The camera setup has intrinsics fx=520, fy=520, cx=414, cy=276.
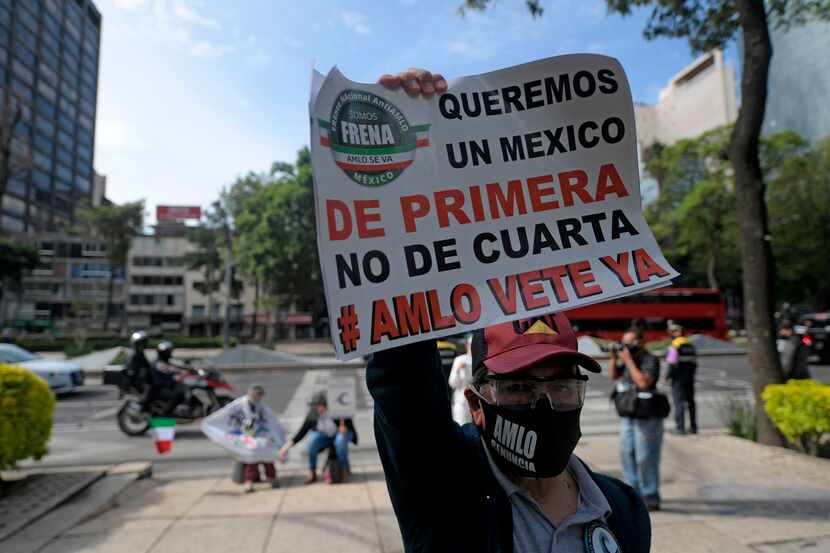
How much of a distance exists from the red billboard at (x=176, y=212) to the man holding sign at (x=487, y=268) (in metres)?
72.7

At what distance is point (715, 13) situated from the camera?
8773 millimetres

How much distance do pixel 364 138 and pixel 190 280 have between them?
223 ft

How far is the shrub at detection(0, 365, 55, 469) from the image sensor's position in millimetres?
5316

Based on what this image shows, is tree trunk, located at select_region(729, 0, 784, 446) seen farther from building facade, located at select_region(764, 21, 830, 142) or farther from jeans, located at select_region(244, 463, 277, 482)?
jeans, located at select_region(244, 463, 277, 482)

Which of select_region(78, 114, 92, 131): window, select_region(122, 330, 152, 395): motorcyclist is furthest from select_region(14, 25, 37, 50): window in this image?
select_region(122, 330, 152, 395): motorcyclist

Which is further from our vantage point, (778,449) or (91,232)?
(91,232)

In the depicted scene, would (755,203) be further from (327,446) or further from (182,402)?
(182,402)

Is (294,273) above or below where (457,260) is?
above

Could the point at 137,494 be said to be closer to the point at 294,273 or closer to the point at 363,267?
the point at 363,267

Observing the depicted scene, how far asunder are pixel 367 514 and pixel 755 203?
6.65 m

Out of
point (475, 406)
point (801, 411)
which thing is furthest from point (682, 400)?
point (475, 406)

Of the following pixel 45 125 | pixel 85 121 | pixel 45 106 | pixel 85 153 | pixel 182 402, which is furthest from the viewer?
pixel 85 153

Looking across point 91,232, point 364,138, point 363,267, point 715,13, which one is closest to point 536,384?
point 363,267

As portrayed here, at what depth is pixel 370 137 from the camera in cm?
145
